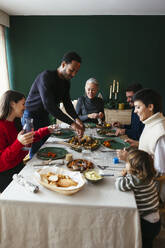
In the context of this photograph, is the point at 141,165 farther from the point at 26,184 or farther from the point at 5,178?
the point at 5,178

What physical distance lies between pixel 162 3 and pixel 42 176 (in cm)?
382

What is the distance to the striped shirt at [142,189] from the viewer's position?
102 centimetres

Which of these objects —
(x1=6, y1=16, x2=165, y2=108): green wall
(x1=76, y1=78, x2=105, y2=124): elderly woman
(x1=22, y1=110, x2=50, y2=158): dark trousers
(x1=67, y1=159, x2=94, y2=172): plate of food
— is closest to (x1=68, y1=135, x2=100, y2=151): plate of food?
(x1=67, y1=159, x2=94, y2=172): plate of food

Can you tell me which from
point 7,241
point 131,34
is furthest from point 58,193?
point 131,34

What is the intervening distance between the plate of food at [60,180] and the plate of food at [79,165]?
0.09 meters

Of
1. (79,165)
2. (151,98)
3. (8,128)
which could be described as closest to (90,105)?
(151,98)

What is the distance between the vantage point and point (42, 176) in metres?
1.08

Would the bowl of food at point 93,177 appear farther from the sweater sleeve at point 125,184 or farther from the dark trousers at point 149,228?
the dark trousers at point 149,228

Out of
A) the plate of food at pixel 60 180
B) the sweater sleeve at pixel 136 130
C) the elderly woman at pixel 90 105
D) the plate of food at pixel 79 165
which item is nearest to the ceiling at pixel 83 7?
the elderly woman at pixel 90 105

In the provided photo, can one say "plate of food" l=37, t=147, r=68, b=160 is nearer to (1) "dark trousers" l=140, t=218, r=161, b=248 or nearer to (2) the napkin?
(2) the napkin

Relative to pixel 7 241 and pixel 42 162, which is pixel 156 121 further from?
pixel 7 241

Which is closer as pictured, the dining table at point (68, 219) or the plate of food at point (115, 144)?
the dining table at point (68, 219)

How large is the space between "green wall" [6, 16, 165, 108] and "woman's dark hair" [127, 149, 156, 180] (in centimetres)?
343

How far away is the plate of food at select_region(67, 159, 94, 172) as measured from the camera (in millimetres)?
1228
